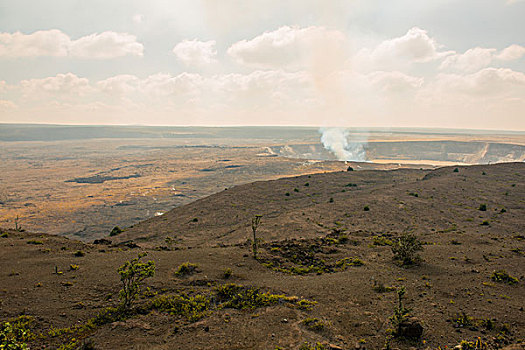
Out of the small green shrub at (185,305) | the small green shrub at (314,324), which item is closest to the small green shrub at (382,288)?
the small green shrub at (314,324)

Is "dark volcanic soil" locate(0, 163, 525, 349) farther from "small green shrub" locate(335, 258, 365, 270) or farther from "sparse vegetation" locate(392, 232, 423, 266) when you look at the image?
"sparse vegetation" locate(392, 232, 423, 266)

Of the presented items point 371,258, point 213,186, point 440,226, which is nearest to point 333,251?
point 371,258

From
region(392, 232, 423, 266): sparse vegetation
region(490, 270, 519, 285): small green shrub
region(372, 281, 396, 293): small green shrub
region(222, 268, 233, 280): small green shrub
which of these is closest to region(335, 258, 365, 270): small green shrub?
region(392, 232, 423, 266): sparse vegetation

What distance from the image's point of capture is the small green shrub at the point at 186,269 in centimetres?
2036

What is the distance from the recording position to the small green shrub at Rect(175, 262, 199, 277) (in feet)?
66.8

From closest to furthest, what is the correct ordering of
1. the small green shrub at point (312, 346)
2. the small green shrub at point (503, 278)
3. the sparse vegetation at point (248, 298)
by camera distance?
1. the small green shrub at point (312, 346)
2. the sparse vegetation at point (248, 298)
3. the small green shrub at point (503, 278)

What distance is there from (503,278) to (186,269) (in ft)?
65.5

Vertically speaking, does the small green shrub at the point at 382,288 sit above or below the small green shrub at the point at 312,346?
below

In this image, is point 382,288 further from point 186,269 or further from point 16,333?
point 16,333

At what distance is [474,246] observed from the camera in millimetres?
25406

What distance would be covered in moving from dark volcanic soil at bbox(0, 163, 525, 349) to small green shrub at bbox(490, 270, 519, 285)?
1.29ft

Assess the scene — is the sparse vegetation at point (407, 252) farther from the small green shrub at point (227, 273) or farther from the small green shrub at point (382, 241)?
the small green shrub at point (227, 273)

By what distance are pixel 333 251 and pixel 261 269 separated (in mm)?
7118

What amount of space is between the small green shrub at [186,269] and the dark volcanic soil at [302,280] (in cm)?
52
